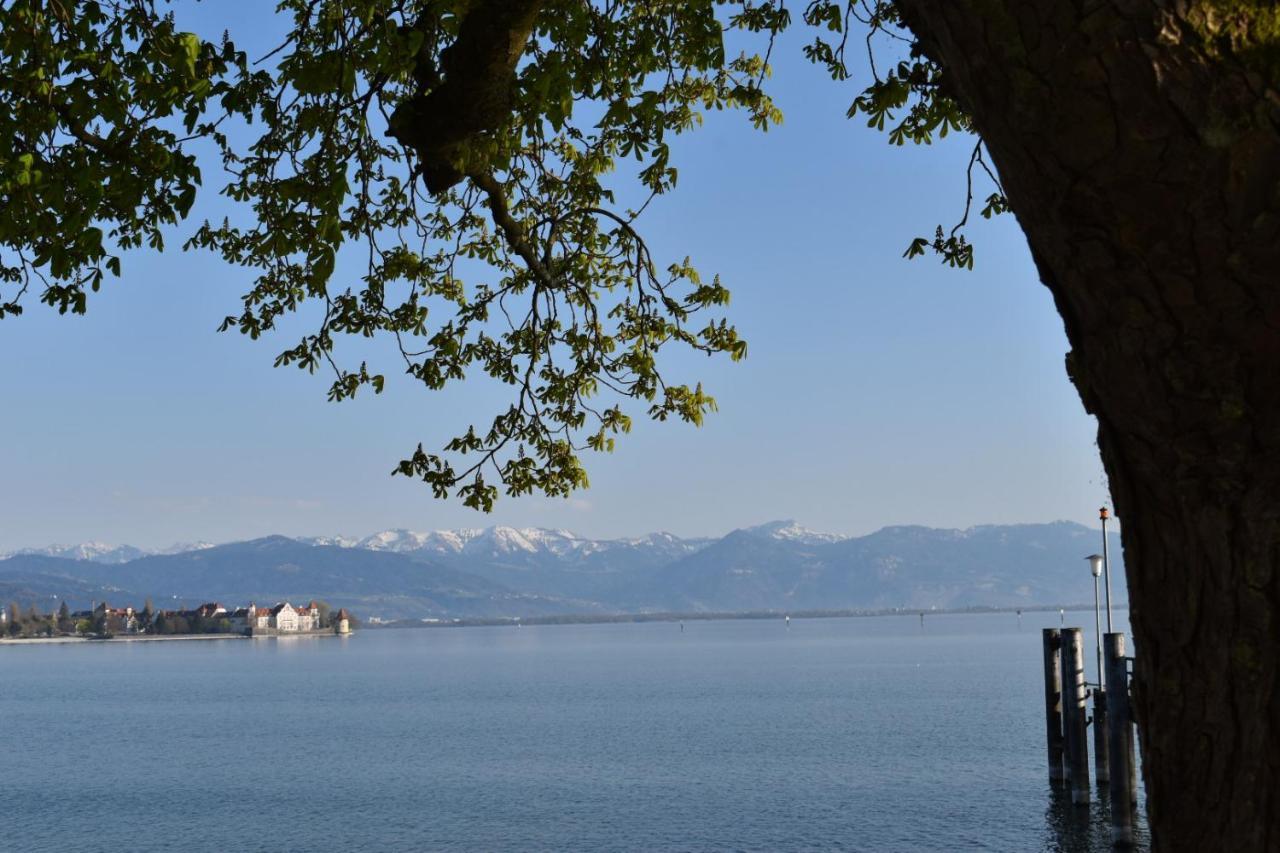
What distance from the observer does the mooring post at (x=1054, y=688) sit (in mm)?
34531

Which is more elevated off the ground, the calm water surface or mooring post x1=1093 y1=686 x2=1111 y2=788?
mooring post x1=1093 y1=686 x2=1111 y2=788

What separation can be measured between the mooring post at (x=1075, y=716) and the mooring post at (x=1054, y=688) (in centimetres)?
54

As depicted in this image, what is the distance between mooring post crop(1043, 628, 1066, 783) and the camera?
113 ft

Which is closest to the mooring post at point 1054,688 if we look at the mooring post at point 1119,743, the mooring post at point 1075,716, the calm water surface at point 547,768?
the mooring post at point 1075,716

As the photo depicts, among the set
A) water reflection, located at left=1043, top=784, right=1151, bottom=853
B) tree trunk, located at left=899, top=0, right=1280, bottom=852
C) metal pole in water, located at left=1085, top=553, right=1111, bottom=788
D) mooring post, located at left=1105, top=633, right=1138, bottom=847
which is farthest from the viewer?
metal pole in water, located at left=1085, top=553, right=1111, bottom=788

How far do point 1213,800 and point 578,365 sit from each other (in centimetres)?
940

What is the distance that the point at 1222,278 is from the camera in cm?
259

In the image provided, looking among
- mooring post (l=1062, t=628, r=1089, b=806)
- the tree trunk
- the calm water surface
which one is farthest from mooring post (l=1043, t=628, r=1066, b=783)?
the tree trunk

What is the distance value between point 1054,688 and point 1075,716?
2.15 m

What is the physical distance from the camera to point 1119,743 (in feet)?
92.8

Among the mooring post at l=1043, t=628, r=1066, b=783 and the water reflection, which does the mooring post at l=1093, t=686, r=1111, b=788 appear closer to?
the water reflection

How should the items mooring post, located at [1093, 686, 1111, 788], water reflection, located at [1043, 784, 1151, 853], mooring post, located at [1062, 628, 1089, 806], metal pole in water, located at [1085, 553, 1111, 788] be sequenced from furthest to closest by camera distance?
mooring post, located at [1093, 686, 1111, 788] → metal pole in water, located at [1085, 553, 1111, 788] → mooring post, located at [1062, 628, 1089, 806] → water reflection, located at [1043, 784, 1151, 853]

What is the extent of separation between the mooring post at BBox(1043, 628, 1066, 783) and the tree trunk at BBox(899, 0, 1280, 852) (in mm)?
32142

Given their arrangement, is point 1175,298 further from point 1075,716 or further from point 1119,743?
point 1075,716
